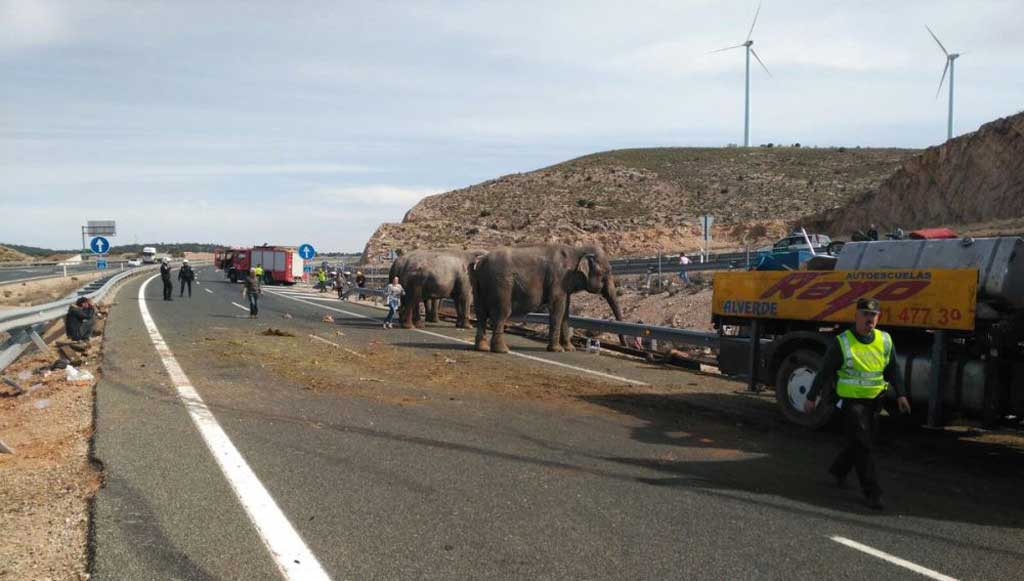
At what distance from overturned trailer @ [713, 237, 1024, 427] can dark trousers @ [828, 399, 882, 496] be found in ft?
6.03

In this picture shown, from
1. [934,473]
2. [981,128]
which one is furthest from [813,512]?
[981,128]

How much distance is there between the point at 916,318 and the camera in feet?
28.3

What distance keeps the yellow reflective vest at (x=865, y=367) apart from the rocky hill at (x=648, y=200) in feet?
185

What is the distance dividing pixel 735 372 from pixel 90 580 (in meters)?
8.50

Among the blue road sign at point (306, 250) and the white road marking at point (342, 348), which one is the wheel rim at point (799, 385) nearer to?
the white road marking at point (342, 348)

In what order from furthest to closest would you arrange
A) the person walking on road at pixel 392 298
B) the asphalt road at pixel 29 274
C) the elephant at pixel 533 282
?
the asphalt road at pixel 29 274 → the person walking on road at pixel 392 298 → the elephant at pixel 533 282

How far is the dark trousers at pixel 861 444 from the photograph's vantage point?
259 inches

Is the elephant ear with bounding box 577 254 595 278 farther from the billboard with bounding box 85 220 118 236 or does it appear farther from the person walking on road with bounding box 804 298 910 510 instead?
the billboard with bounding box 85 220 118 236

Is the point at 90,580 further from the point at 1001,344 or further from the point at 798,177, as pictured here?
the point at 798,177

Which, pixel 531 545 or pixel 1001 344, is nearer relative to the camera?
pixel 531 545

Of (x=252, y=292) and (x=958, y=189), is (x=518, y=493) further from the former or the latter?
(x=958, y=189)

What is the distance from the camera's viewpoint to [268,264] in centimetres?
5984

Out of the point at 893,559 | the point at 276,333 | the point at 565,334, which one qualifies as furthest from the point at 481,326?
the point at 893,559

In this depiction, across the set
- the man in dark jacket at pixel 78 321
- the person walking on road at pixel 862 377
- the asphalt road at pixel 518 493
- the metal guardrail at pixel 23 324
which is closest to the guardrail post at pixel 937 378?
the asphalt road at pixel 518 493
